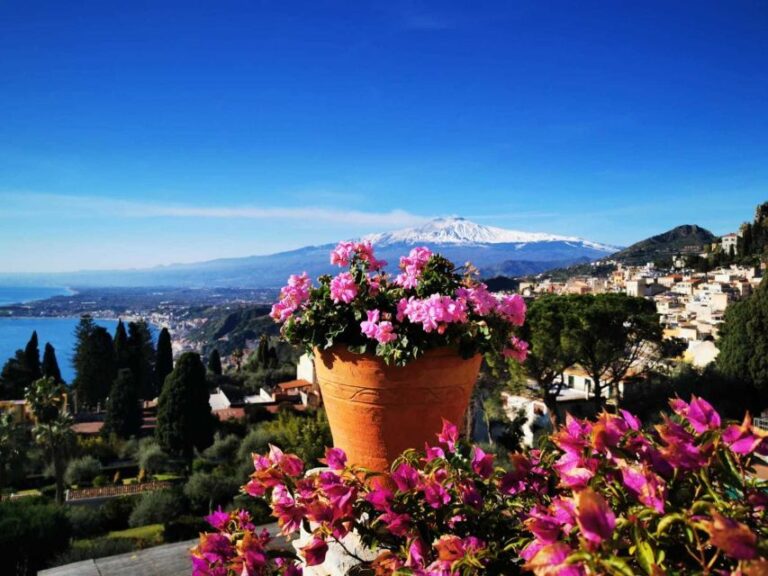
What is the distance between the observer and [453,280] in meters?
2.34

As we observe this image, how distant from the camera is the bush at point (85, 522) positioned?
31.0 feet

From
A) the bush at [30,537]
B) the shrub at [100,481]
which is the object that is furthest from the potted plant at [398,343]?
the shrub at [100,481]

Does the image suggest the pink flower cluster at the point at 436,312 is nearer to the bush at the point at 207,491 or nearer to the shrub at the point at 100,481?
the bush at the point at 207,491

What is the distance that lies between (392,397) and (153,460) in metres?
16.3

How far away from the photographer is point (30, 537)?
23.0 feet

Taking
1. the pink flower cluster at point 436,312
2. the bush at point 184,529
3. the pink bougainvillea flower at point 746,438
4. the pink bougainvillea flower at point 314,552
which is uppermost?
the pink flower cluster at point 436,312

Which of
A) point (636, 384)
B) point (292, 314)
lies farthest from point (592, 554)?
point (636, 384)

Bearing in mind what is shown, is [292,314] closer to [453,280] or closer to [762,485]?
[453,280]

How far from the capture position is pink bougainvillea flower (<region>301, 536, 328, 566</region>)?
1080mm

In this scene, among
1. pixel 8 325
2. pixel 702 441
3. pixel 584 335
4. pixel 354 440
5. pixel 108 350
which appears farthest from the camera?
pixel 8 325

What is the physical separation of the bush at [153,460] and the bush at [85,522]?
19.7 ft

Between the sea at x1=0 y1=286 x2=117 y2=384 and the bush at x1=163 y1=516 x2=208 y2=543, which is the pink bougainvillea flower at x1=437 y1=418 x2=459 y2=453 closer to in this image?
the bush at x1=163 y1=516 x2=208 y2=543

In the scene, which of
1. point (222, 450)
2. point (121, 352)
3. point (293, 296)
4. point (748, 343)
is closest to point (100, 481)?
point (222, 450)

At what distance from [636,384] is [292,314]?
58.5ft
